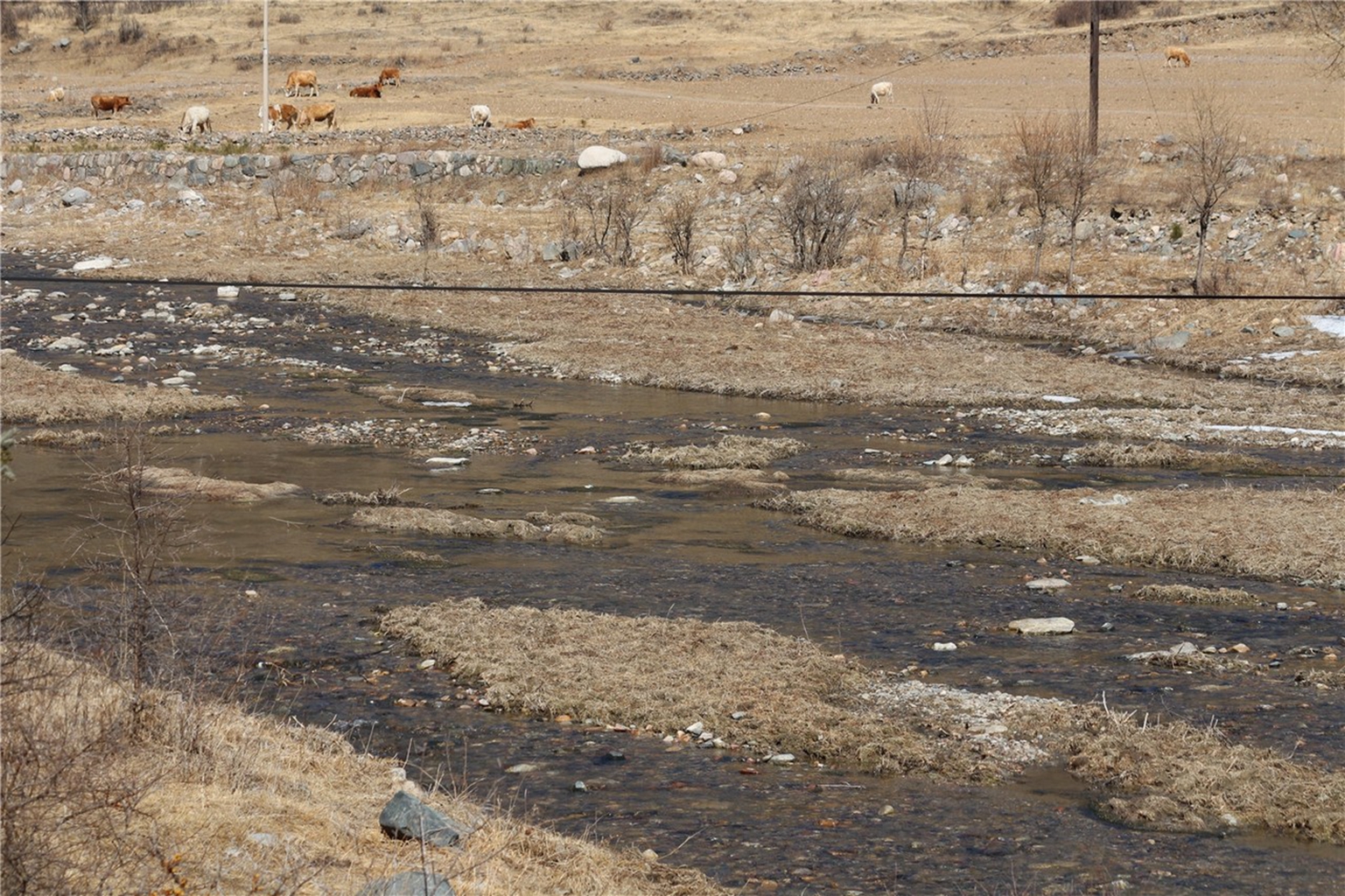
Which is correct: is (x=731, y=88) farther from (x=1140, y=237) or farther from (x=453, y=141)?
(x=1140, y=237)

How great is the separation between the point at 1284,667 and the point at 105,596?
25.3ft

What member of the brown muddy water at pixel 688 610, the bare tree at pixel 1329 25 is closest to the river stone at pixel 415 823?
the brown muddy water at pixel 688 610

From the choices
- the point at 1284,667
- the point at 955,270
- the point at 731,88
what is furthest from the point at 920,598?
the point at 731,88

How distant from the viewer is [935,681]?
369 inches

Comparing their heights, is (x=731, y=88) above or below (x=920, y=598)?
above

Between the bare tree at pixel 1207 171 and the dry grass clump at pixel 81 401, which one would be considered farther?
the bare tree at pixel 1207 171

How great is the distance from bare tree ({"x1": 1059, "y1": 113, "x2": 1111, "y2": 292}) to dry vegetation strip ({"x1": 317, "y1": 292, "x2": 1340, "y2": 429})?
13.2ft

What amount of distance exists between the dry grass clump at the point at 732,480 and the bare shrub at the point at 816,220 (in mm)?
13796

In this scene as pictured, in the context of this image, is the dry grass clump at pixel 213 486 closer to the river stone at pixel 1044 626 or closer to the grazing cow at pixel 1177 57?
the river stone at pixel 1044 626

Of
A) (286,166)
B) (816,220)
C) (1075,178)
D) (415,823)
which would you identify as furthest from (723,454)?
(286,166)

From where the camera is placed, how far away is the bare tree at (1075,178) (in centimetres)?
2725

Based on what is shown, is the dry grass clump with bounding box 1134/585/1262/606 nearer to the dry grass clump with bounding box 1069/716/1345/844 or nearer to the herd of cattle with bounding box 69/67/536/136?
the dry grass clump with bounding box 1069/716/1345/844

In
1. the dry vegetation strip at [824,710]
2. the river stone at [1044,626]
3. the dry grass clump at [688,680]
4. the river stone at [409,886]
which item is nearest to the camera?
the river stone at [409,886]

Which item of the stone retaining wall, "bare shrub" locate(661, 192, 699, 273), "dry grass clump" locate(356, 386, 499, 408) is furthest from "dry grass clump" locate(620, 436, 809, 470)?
the stone retaining wall
